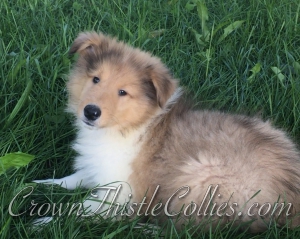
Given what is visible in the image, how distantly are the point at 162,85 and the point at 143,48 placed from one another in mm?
1739

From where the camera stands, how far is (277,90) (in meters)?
4.71

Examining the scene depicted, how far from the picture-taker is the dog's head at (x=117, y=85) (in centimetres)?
346

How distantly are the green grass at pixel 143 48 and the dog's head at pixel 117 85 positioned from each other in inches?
21.4

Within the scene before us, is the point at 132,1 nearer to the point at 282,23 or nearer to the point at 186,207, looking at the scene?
the point at 282,23

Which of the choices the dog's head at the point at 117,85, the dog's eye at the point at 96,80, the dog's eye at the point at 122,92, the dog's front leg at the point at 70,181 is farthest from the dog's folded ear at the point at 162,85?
the dog's front leg at the point at 70,181

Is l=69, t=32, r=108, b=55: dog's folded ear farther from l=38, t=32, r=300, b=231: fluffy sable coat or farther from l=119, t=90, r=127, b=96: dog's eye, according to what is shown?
l=119, t=90, r=127, b=96: dog's eye

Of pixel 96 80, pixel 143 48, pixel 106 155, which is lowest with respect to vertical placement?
pixel 106 155

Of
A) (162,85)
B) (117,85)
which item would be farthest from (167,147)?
(117,85)

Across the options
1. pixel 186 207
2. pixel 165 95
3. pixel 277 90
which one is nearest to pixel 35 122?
pixel 165 95

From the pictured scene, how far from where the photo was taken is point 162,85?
355 cm

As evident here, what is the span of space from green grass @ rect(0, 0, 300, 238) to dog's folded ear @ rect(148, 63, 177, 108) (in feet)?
2.26

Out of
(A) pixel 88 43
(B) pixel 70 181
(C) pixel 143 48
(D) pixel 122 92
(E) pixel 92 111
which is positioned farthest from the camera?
(C) pixel 143 48

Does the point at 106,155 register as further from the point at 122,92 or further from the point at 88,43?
the point at 88,43

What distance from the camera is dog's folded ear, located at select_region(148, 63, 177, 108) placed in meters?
3.52
